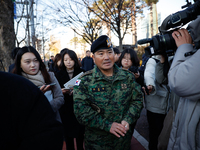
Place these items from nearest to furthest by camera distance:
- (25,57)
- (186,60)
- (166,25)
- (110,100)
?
(186,60) < (166,25) < (110,100) < (25,57)

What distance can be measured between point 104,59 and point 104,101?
461 millimetres

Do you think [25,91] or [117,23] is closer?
[25,91]

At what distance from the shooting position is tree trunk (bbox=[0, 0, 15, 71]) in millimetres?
3260

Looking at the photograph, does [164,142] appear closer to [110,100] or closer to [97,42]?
[110,100]

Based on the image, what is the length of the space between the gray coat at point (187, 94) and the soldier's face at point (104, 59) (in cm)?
66

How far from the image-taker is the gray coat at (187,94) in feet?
3.17

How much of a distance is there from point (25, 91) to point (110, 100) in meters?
0.92

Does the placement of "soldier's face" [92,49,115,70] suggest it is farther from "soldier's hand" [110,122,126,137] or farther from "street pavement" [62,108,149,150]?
"street pavement" [62,108,149,150]

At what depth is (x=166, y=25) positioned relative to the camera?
1.31m

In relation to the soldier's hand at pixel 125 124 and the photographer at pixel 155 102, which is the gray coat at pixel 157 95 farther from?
the soldier's hand at pixel 125 124

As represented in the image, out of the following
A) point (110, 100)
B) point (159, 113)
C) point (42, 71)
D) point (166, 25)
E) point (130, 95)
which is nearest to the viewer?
point (166, 25)

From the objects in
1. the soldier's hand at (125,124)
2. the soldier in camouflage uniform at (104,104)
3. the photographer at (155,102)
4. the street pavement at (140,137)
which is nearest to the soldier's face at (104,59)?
the soldier in camouflage uniform at (104,104)

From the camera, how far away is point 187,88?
3.23ft

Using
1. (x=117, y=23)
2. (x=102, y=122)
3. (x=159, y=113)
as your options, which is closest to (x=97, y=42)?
(x=102, y=122)
